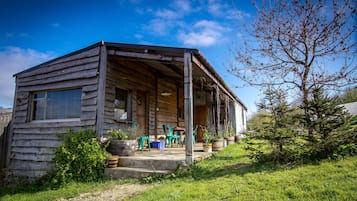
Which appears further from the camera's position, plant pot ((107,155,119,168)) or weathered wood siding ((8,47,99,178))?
weathered wood siding ((8,47,99,178))

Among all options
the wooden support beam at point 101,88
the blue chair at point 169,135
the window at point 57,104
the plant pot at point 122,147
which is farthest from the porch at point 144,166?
the blue chair at point 169,135

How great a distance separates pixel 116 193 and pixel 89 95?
3.06m

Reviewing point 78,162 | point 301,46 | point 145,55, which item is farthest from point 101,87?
point 301,46

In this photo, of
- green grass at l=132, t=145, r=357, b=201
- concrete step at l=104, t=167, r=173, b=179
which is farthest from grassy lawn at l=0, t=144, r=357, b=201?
concrete step at l=104, t=167, r=173, b=179

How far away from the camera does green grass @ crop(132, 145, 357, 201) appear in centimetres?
274

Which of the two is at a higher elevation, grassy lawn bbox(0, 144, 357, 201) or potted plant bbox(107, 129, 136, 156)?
potted plant bbox(107, 129, 136, 156)

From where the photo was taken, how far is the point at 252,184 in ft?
10.7

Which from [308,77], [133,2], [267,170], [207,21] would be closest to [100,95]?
[133,2]

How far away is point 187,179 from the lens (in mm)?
3957

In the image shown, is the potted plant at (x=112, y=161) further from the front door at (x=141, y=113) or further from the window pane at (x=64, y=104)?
the front door at (x=141, y=113)

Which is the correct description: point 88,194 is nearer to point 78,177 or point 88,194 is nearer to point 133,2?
point 78,177

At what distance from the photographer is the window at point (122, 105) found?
21.7 ft

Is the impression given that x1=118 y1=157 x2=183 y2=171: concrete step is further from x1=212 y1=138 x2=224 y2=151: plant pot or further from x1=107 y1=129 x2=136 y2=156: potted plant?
x1=212 y1=138 x2=224 y2=151: plant pot

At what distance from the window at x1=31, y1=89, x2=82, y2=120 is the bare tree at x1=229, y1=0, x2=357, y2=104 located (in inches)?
190
